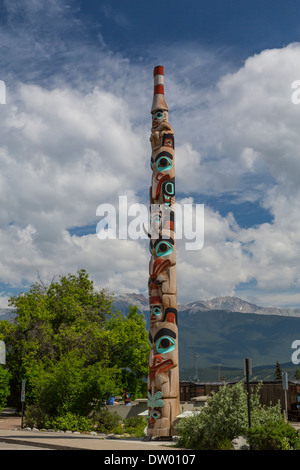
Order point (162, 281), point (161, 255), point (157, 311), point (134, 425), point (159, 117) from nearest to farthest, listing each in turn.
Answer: point (157, 311)
point (162, 281)
point (161, 255)
point (159, 117)
point (134, 425)

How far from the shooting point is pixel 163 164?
960 inches

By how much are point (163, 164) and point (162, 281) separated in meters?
5.22

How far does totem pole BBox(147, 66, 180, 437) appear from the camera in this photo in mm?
21875

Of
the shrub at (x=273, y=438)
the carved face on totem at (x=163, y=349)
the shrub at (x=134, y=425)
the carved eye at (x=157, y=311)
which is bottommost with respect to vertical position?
the shrub at (x=134, y=425)

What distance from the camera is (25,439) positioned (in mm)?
21438

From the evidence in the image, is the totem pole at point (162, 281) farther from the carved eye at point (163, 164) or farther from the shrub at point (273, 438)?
the shrub at point (273, 438)

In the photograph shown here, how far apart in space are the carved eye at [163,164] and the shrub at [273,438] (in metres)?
11.9

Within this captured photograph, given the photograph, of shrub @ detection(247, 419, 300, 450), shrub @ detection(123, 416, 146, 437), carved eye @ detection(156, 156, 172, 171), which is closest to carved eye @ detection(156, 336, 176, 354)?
shrub @ detection(247, 419, 300, 450)

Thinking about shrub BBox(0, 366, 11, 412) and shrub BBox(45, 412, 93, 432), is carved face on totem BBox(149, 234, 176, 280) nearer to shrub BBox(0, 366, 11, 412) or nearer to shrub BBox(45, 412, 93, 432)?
shrub BBox(45, 412, 93, 432)

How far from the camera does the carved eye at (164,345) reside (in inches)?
880

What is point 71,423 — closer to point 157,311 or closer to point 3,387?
point 157,311

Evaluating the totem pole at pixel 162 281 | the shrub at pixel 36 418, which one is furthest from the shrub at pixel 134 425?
the totem pole at pixel 162 281

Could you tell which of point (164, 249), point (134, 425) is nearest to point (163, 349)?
point (164, 249)
